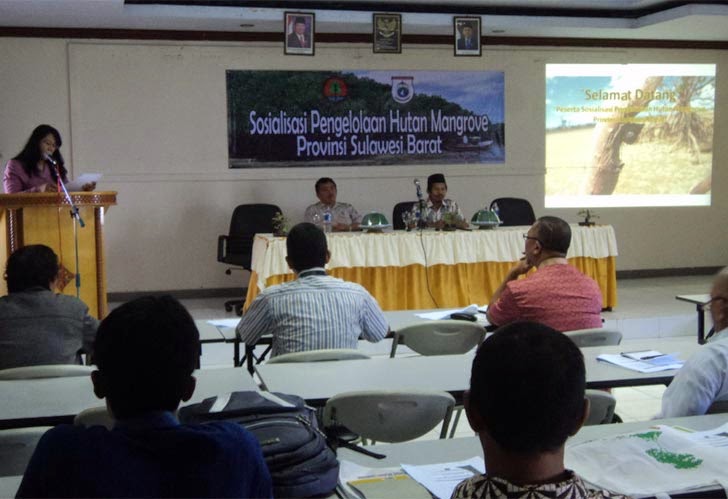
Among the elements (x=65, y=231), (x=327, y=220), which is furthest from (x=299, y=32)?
(x=65, y=231)

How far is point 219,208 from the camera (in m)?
8.36

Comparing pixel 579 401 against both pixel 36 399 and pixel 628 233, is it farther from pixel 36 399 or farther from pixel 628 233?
pixel 628 233

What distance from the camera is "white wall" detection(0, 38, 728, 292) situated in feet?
25.9

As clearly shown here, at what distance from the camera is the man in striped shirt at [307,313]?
3312mm

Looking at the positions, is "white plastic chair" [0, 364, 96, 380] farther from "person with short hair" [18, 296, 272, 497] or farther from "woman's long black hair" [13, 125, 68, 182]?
"woman's long black hair" [13, 125, 68, 182]

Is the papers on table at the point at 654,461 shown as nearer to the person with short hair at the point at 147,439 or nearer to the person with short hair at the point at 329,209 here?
the person with short hair at the point at 147,439

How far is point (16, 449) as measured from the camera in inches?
107

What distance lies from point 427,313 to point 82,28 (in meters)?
5.26

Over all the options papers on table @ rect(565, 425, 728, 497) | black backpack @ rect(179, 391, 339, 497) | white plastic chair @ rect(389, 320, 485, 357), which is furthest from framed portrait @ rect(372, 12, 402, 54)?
black backpack @ rect(179, 391, 339, 497)

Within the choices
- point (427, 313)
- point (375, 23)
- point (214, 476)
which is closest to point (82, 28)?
point (375, 23)

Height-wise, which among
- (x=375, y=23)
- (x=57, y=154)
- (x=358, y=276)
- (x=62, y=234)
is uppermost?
(x=375, y=23)

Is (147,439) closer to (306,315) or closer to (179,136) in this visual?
(306,315)

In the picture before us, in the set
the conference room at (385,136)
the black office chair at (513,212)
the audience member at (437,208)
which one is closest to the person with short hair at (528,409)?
the conference room at (385,136)

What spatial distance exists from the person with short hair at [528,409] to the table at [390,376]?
4.23ft
